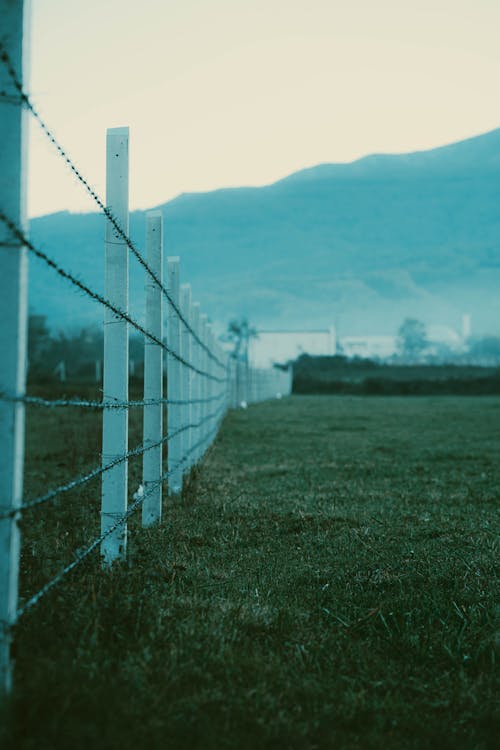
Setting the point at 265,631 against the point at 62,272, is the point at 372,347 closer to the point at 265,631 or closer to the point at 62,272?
the point at 265,631

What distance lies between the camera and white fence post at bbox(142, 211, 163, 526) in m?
5.12

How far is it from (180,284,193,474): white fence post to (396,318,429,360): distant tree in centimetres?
12701

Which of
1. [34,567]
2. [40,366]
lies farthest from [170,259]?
[40,366]

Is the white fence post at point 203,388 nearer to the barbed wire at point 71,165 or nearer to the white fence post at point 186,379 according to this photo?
the white fence post at point 186,379

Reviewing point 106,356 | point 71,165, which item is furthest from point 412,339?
point 71,165

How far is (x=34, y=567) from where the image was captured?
364cm

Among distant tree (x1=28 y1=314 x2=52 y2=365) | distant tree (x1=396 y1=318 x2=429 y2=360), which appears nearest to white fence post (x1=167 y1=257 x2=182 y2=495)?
distant tree (x1=28 y1=314 x2=52 y2=365)

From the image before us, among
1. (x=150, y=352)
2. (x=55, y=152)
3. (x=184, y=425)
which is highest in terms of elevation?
(x=55, y=152)

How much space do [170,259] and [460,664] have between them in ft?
14.7

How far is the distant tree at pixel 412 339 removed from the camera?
136m

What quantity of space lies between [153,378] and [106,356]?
1.28m

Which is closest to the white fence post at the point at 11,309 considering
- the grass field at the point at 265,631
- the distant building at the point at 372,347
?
the grass field at the point at 265,631

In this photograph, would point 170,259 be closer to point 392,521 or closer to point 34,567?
point 392,521

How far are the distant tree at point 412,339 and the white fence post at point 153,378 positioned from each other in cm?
12960
